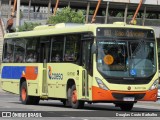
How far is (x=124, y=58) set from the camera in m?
22.6

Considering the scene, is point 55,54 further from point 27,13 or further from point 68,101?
point 27,13

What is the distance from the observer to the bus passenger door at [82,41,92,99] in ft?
74.1

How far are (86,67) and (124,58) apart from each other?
56.3 inches

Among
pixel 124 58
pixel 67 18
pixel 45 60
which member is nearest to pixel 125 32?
pixel 124 58

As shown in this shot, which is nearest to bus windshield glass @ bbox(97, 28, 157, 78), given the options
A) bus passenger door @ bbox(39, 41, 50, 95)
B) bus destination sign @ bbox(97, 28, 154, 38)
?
bus destination sign @ bbox(97, 28, 154, 38)

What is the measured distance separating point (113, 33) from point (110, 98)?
2461mm

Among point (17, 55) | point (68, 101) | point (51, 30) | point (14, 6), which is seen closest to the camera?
point (68, 101)

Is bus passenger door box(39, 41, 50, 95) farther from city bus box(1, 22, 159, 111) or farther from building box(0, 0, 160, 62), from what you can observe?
building box(0, 0, 160, 62)

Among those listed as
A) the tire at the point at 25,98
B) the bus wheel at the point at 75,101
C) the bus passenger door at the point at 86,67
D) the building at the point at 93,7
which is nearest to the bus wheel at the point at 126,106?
the bus wheel at the point at 75,101

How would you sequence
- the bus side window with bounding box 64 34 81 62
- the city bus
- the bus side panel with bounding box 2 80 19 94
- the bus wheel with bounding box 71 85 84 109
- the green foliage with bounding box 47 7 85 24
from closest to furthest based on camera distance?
1. the city bus
2. the bus wheel with bounding box 71 85 84 109
3. the bus side window with bounding box 64 34 81 62
4. the bus side panel with bounding box 2 80 19 94
5. the green foliage with bounding box 47 7 85 24

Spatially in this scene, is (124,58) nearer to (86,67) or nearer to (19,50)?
(86,67)

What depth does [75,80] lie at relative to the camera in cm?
2353

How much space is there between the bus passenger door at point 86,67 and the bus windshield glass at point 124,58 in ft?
1.30

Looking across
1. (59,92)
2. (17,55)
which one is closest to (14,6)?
(17,55)
